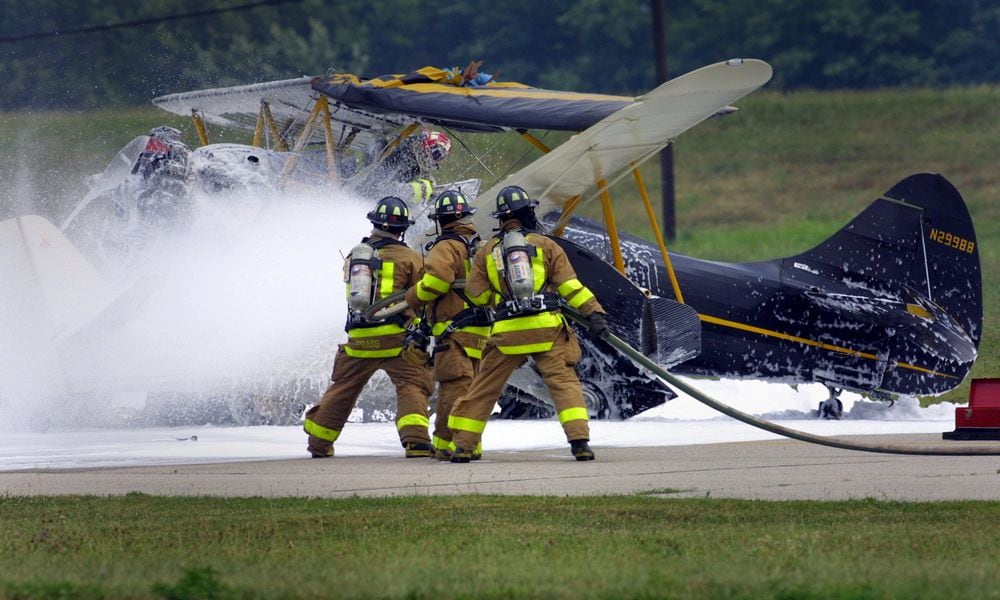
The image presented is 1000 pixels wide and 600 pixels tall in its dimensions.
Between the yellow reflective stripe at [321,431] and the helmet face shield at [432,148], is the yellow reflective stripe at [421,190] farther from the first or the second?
the yellow reflective stripe at [321,431]

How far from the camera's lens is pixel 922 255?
53.0ft

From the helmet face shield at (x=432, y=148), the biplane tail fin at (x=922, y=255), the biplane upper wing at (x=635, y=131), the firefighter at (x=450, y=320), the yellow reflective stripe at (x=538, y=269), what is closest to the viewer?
the yellow reflective stripe at (x=538, y=269)

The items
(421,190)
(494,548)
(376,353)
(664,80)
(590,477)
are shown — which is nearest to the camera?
(494,548)

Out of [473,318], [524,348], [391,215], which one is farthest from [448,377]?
[391,215]

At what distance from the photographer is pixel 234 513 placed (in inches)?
334

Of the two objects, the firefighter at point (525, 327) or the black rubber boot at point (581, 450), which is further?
the black rubber boot at point (581, 450)

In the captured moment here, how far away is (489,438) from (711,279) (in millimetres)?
3201

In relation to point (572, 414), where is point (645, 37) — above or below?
above

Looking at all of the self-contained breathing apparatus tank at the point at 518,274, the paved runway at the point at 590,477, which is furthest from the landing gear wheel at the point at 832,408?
the self-contained breathing apparatus tank at the point at 518,274

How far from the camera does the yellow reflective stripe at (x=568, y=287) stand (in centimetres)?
1127

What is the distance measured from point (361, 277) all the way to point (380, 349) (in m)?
0.58

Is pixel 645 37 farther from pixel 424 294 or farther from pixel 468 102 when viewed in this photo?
pixel 424 294

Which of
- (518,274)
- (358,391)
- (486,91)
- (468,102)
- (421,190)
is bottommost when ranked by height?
(358,391)

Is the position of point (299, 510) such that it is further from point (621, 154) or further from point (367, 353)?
point (621, 154)
